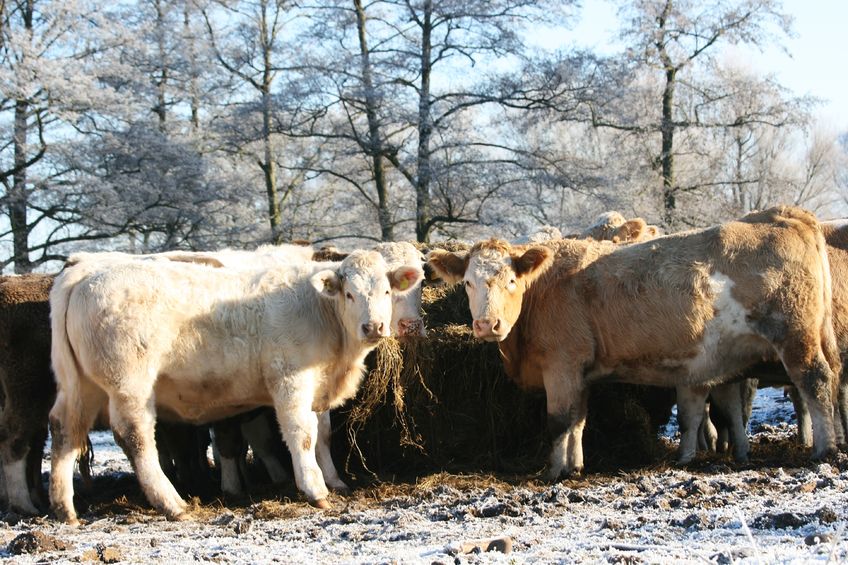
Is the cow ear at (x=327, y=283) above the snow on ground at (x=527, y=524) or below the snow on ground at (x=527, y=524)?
above

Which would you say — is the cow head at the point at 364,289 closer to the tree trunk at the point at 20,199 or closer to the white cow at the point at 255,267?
the white cow at the point at 255,267

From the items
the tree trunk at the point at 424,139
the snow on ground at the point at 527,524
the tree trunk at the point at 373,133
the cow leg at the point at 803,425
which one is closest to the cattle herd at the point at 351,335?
the snow on ground at the point at 527,524

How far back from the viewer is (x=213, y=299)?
905 centimetres

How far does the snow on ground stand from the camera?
19.1 feet

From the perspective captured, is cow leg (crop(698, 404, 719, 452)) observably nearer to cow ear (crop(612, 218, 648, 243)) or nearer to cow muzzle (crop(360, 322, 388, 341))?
cow ear (crop(612, 218, 648, 243))

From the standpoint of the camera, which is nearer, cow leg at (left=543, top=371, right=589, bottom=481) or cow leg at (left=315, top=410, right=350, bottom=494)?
cow leg at (left=543, top=371, right=589, bottom=481)

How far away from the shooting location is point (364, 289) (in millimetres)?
8914

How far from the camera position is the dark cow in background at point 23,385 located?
929cm

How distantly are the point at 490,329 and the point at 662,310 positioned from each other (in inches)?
65.7

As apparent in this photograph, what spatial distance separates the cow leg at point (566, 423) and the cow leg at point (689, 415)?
1251mm

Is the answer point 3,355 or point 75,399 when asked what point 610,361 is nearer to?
point 75,399

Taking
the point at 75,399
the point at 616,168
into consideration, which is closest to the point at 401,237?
the point at 616,168

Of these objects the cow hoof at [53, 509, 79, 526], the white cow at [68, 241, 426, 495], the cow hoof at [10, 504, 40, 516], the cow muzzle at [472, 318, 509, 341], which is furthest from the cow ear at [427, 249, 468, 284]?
the cow hoof at [10, 504, 40, 516]

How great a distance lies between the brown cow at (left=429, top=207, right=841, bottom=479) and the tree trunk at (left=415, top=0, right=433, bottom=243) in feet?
49.6
